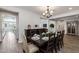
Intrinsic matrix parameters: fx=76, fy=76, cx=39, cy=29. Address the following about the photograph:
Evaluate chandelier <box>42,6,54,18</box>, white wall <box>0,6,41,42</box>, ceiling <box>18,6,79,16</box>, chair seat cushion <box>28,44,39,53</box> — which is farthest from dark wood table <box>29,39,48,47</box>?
ceiling <box>18,6,79,16</box>

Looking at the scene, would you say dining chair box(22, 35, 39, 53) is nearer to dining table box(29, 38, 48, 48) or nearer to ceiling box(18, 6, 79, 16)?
dining table box(29, 38, 48, 48)

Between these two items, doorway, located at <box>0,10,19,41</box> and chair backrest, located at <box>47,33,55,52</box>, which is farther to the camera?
chair backrest, located at <box>47,33,55,52</box>

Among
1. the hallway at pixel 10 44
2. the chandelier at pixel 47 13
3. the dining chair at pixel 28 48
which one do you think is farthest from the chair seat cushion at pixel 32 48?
the chandelier at pixel 47 13

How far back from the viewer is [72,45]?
6.75ft

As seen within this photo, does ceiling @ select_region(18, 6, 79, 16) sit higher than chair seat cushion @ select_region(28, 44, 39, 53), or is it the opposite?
ceiling @ select_region(18, 6, 79, 16)

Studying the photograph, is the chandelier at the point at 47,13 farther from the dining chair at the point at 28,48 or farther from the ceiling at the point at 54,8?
the dining chair at the point at 28,48

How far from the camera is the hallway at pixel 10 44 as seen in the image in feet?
6.55

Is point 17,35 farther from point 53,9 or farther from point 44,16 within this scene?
point 53,9

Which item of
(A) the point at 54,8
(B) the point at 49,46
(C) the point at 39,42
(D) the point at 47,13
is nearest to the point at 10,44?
(C) the point at 39,42

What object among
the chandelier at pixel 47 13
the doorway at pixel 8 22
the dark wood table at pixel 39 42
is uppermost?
the chandelier at pixel 47 13

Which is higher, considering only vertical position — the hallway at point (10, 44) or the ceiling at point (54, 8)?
the ceiling at point (54, 8)

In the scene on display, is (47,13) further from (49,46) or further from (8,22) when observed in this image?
(8,22)

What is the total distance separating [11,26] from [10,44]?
0.49 m

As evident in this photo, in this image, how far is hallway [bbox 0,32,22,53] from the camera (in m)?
2.00
